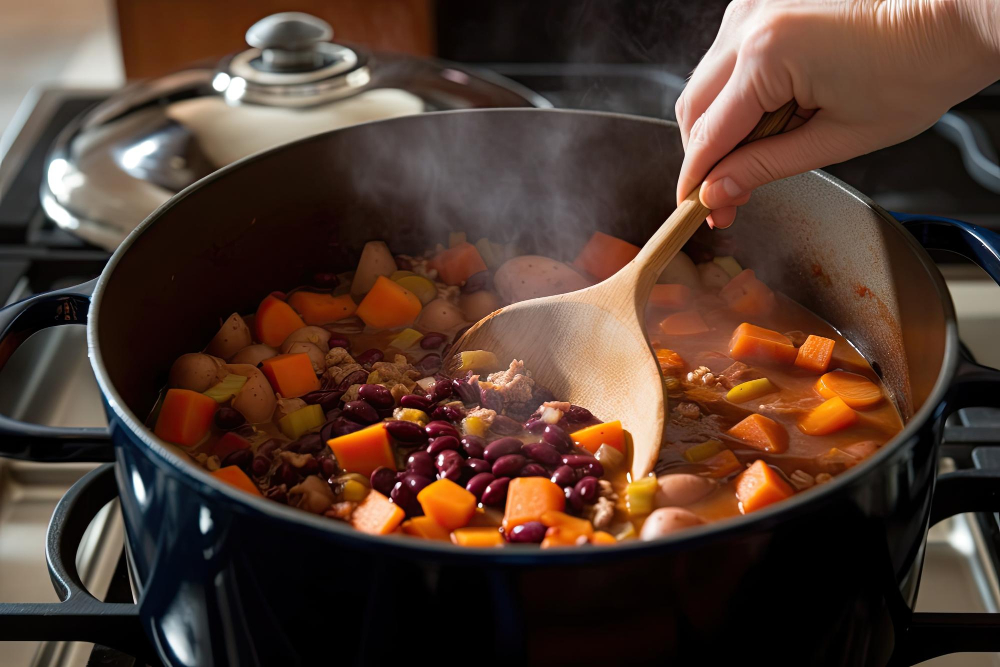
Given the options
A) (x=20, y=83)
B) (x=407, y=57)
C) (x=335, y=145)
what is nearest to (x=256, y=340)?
(x=335, y=145)

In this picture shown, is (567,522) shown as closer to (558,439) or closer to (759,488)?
(558,439)

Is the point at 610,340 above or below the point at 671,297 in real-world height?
above

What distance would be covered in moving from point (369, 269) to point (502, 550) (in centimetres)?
127

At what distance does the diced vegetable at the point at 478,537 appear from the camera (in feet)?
4.37

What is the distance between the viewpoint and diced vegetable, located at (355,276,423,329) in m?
1.97

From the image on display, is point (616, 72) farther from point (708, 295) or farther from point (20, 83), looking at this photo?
point (20, 83)

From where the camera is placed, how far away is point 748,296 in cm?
198

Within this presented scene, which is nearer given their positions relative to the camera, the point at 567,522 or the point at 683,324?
the point at 567,522

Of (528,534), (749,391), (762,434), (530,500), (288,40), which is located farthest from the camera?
(288,40)

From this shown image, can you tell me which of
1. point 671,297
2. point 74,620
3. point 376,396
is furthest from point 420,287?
point 74,620

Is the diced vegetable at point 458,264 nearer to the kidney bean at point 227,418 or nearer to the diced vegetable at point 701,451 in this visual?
the kidney bean at point 227,418

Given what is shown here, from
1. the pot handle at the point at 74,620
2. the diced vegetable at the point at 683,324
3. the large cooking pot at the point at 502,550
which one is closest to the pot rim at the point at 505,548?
the large cooking pot at the point at 502,550

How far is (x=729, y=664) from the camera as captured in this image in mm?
1022

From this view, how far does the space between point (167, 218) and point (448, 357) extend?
0.59 m
